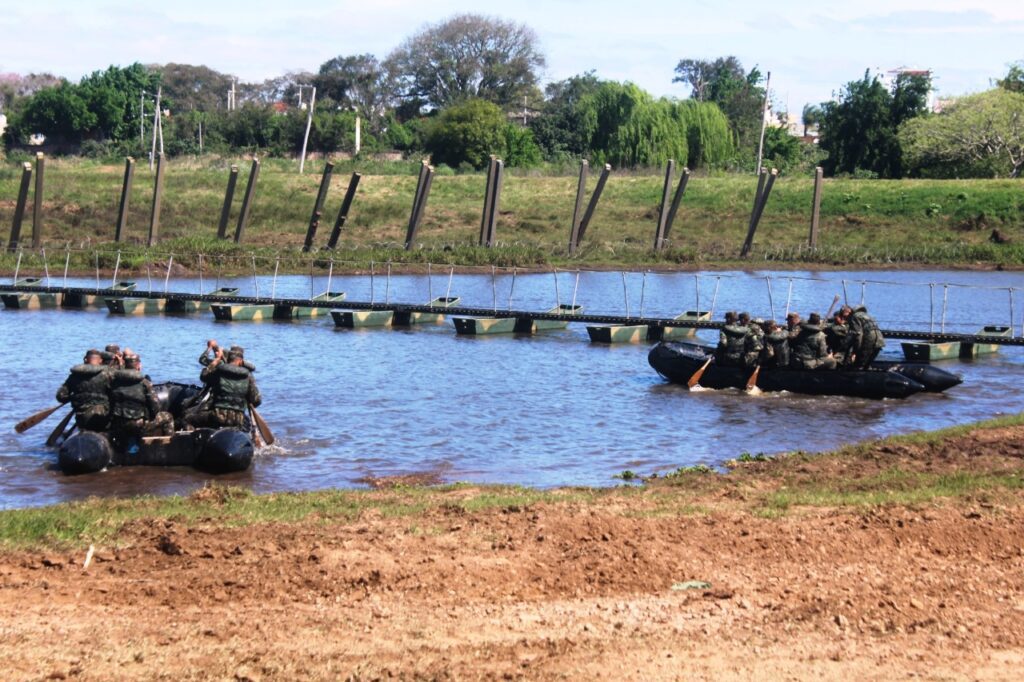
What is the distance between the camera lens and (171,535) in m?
11.8

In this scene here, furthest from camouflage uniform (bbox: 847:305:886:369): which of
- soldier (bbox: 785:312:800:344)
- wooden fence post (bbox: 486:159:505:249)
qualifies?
wooden fence post (bbox: 486:159:505:249)

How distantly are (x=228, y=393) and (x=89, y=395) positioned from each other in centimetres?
181

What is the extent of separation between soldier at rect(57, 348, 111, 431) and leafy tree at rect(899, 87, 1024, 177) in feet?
233

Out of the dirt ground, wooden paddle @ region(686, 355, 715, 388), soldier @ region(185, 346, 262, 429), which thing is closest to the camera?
the dirt ground

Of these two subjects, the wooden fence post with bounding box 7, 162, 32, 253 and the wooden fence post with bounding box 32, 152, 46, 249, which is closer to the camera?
the wooden fence post with bounding box 32, 152, 46, 249

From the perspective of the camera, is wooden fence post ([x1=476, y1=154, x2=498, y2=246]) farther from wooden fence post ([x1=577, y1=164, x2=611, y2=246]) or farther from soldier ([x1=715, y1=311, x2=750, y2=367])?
soldier ([x1=715, y1=311, x2=750, y2=367])

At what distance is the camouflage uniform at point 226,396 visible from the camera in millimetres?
18766

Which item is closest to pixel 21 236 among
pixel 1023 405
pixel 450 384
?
pixel 450 384

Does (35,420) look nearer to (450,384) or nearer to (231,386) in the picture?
(231,386)

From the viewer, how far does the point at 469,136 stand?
9119 cm

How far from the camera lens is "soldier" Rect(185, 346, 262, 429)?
61.5 feet

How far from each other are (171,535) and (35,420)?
932cm

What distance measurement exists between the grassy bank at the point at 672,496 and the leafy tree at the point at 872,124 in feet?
233

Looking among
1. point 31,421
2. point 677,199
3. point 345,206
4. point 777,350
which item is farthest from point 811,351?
point 677,199
